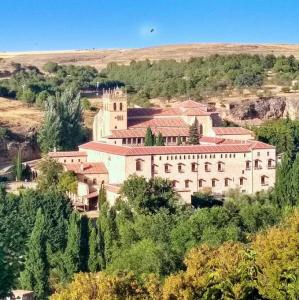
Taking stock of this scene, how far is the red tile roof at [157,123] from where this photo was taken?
2019 inches

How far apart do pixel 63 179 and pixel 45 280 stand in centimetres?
1404

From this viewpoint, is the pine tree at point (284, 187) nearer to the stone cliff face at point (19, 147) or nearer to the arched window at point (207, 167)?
the arched window at point (207, 167)

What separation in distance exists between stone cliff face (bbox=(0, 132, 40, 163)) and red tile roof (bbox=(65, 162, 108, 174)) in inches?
390

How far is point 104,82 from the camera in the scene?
81.4m

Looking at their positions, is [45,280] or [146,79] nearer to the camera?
[45,280]

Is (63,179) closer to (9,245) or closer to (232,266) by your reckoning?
(9,245)

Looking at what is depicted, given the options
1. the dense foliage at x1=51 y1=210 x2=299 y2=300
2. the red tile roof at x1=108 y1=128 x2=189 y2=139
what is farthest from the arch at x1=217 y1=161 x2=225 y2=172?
the dense foliage at x1=51 y1=210 x2=299 y2=300

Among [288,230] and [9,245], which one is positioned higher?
[288,230]

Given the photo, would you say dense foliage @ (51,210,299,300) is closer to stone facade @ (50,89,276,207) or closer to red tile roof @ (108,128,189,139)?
stone facade @ (50,89,276,207)

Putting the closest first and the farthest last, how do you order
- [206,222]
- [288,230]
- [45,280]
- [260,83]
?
[288,230] → [45,280] → [206,222] → [260,83]

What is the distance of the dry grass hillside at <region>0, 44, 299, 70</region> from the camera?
362 ft

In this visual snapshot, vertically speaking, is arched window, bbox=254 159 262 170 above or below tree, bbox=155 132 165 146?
below

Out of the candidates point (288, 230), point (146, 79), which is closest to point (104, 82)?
point (146, 79)

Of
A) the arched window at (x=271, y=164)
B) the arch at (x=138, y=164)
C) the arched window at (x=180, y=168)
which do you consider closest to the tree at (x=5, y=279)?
the arch at (x=138, y=164)
